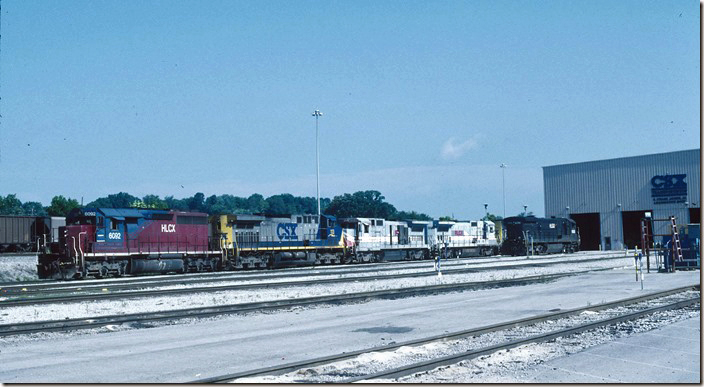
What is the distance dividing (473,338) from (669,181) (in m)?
59.6

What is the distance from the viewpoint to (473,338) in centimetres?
1206

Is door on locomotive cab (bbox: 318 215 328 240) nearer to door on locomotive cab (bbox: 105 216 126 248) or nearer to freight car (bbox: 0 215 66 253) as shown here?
door on locomotive cab (bbox: 105 216 126 248)

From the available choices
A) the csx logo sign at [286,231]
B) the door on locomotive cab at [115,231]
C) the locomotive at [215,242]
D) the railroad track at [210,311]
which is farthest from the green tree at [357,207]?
the railroad track at [210,311]

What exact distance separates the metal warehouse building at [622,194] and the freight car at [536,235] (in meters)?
7.17

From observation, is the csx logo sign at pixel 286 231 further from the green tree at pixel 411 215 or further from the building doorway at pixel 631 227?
the green tree at pixel 411 215

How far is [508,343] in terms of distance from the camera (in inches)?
432

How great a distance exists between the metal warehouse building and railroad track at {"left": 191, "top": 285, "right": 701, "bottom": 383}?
48.6 m

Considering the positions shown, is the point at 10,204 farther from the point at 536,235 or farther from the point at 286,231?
the point at 536,235

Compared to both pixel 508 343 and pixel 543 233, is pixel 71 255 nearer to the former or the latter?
pixel 508 343

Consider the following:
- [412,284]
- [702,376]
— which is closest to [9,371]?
[702,376]

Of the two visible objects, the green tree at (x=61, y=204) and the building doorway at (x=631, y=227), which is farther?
the green tree at (x=61, y=204)

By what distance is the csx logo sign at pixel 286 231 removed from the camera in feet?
138

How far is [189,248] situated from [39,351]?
25.7 m

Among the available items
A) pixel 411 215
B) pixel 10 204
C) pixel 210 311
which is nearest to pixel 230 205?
pixel 411 215
